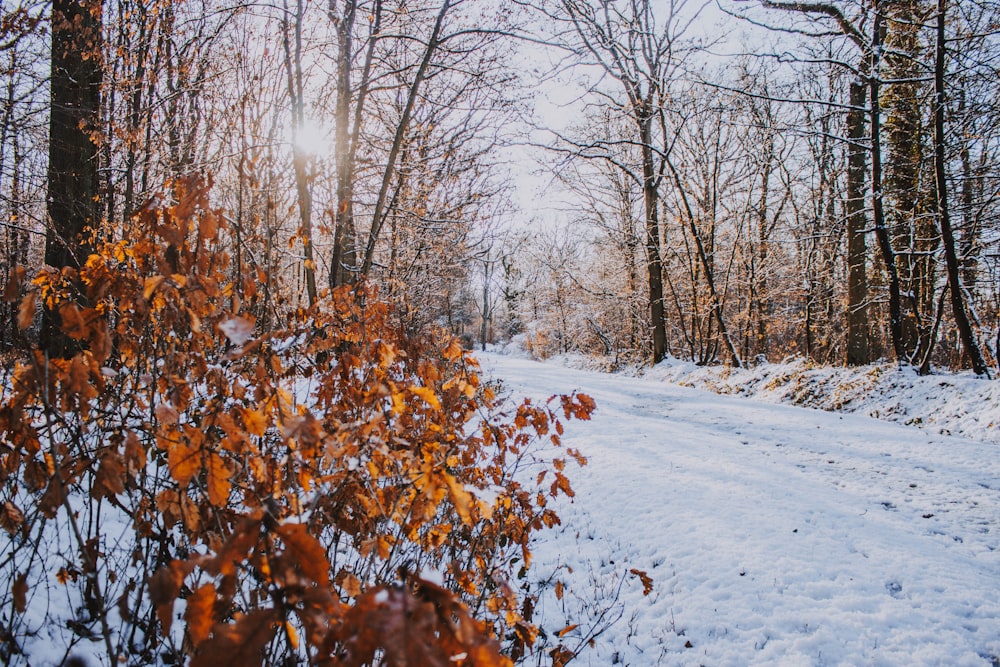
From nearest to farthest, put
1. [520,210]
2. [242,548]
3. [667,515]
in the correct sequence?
[242,548]
[667,515]
[520,210]

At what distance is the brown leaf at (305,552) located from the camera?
98 cm

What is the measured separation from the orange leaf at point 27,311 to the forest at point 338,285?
0.01m

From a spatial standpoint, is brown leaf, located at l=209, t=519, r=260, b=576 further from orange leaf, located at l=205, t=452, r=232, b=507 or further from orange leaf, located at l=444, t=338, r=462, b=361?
orange leaf, located at l=444, t=338, r=462, b=361

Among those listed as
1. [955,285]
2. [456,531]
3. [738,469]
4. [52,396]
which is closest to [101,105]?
[52,396]

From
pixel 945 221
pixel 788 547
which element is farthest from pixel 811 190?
pixel 788 547

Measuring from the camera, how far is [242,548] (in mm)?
981

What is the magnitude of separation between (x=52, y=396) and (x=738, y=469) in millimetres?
5299

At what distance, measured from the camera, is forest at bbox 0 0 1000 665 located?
1.51m

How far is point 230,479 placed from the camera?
6.14 ft

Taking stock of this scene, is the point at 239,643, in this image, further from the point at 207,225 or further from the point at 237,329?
the point at 207,225

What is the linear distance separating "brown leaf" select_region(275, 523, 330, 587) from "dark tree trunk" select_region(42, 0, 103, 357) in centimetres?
659

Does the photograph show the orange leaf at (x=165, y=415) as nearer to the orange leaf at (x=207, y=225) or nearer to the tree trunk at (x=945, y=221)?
the orange leaf at (x=207, y=225)

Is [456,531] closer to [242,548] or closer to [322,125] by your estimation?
[242,548]

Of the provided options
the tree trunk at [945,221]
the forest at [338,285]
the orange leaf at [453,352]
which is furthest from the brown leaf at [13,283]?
the tree trunk at [945,221]
